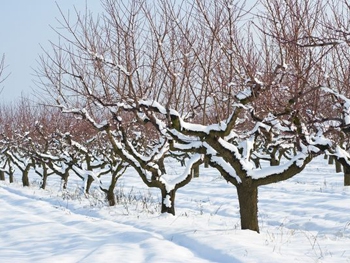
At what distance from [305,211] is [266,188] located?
511 centimetres

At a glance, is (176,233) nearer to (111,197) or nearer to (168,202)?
(168,202)

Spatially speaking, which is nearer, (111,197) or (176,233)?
(176,233)

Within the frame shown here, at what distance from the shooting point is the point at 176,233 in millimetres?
7273

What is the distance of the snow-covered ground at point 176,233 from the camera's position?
19.4ft

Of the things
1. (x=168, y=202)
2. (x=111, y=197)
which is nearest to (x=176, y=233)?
(x=168, y=202)

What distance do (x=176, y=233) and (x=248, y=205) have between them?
1286 mm

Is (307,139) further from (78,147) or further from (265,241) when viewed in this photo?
(78,147)

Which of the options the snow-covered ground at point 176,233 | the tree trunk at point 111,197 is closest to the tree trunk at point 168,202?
the snow-covered ground at point 176,233

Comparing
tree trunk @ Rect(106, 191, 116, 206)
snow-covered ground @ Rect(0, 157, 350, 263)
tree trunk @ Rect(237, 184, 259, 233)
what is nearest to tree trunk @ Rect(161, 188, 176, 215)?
snow-covered ground @ Rect(0, 157, 350, 263)

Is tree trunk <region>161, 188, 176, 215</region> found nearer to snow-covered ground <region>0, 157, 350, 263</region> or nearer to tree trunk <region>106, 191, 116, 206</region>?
snow-covered ground <region>0, 157, 350, 263</region>

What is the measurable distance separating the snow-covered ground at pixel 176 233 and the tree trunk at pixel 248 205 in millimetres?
249

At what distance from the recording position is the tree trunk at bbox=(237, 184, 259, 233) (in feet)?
24.1

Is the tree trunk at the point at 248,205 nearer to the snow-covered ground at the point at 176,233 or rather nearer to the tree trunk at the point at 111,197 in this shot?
the snow-covered ground at the point at 176,233

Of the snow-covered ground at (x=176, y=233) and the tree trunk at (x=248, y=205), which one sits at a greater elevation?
the tree trunk at (x=248, y=205)
